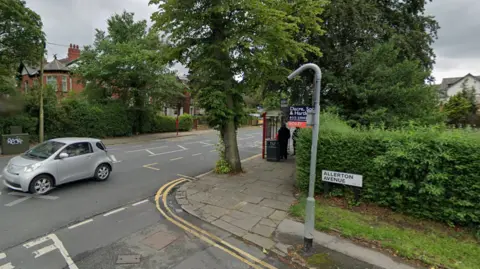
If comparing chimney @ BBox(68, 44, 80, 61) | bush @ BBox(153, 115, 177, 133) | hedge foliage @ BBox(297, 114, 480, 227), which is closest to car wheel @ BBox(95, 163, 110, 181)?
hedge foliage @ BBox(297, 114, 480, 227)

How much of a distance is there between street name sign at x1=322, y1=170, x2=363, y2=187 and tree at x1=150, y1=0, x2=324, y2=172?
4.13 m

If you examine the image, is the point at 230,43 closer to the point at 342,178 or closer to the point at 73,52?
the point at 342,178

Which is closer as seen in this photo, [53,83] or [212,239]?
[212,239]

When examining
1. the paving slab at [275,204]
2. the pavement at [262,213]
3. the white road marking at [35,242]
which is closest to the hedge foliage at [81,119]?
the pavement at [262,213]

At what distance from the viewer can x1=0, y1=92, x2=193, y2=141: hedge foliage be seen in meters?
15.9

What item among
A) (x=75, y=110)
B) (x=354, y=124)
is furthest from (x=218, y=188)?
(x=75, y=110)

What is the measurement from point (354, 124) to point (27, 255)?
421 inches

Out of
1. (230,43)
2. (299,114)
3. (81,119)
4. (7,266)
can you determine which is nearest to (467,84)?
(299,114)

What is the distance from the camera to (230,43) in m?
8.01

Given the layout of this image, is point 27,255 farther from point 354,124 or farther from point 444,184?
point 354,124

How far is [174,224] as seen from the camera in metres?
5.50

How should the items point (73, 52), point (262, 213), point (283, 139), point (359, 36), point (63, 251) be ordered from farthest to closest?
1. point (73, 52)
2. point (283, 139)
3. point (359, 36)
4. point (262, 213)
5. point (63, 251)

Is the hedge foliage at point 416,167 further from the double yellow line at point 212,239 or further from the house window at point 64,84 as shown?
the house window at point 64,84

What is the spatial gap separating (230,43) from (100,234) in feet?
21.3
